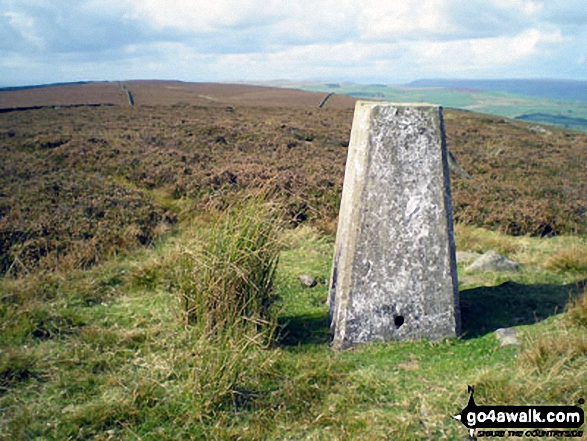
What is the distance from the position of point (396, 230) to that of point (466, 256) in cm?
313

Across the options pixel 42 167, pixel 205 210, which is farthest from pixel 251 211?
pixel 42 167

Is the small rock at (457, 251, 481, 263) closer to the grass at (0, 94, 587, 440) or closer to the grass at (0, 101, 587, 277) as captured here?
the grass at (0, 94, 587, 440)

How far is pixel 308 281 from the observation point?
6.16m

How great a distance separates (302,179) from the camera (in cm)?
1148

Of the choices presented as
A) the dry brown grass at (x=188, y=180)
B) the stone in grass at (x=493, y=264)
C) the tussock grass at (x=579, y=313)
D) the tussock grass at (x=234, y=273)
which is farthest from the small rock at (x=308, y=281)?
the tussock grass at (x=579, y=313)

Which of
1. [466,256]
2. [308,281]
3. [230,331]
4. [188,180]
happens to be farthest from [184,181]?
[230,331]

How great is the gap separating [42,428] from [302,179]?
28.7ft

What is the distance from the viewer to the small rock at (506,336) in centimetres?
434

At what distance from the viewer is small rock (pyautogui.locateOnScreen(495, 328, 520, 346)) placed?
4344mm

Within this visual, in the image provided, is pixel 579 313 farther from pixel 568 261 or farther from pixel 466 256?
pixel 466 256

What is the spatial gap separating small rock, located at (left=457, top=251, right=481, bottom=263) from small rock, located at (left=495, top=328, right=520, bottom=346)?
97.1 inches

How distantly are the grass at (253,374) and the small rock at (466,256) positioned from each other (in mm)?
1600

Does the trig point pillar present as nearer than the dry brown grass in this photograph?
Yes

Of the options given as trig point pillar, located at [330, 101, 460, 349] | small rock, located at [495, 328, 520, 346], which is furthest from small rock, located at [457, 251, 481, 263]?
trig point pillar, located at [330, 101, 460, 349]
